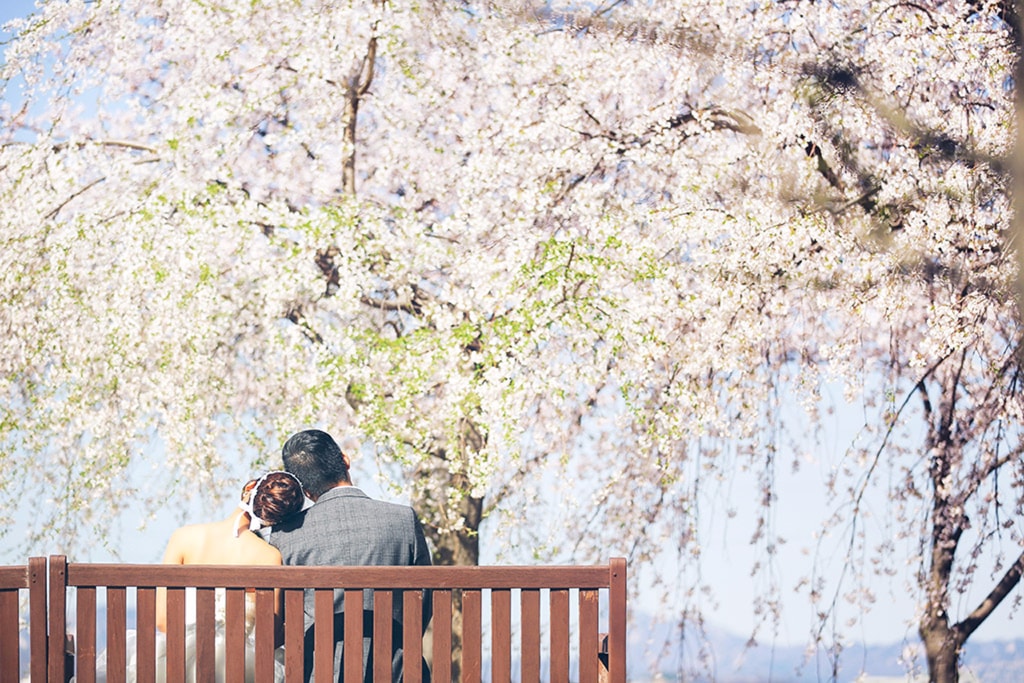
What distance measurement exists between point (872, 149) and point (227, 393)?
3.98 meters

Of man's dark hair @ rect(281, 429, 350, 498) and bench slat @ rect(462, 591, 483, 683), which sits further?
man's dark hair @ rect(281, 429, 350, 498)

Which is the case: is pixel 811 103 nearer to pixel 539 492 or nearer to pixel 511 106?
pixel 511 106

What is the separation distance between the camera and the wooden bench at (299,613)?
2.95 meters

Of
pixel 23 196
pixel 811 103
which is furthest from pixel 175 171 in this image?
pixel 811 103

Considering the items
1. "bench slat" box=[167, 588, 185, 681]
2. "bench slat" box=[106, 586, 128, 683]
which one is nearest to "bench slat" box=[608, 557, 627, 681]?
"bench slat" box=[167, 588, 185, 681]

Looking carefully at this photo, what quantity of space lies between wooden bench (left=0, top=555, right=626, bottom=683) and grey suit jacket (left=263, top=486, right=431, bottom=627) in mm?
164

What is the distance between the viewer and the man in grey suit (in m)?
3.16

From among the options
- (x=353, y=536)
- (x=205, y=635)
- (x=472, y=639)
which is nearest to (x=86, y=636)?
(x=205, y=635)

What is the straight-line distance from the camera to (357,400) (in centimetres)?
674

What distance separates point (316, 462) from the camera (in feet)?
10.9

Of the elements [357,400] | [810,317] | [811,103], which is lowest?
[357,400]

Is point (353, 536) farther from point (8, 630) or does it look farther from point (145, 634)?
point (8, 630)

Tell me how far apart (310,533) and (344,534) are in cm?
11

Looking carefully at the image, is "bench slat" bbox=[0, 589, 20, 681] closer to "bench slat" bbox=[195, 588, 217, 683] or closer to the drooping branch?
"bench slat" bbox=[195, 588, 217, 683]
